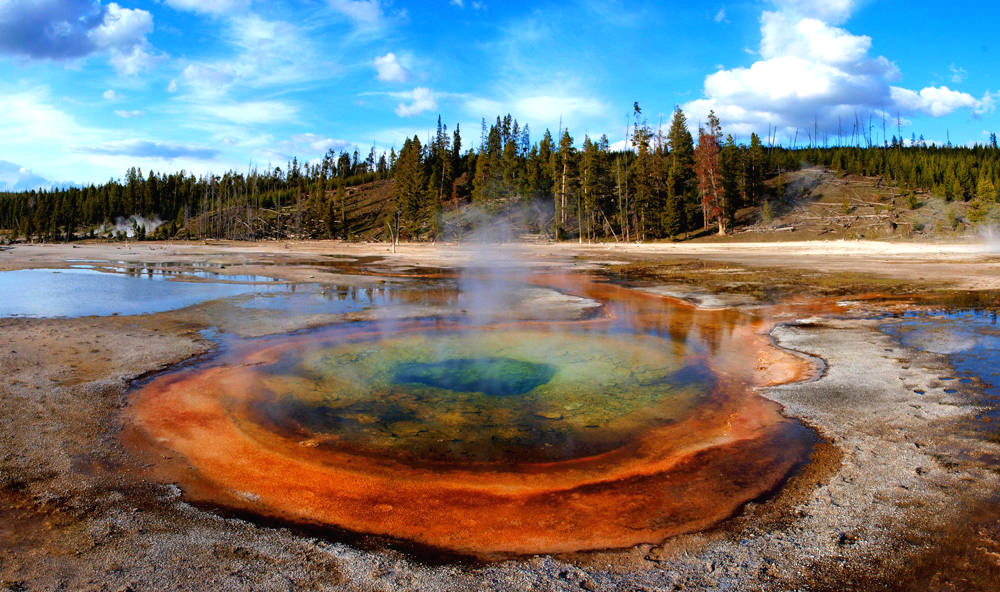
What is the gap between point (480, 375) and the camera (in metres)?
8.22

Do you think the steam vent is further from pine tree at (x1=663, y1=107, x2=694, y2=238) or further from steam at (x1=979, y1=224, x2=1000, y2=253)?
pine tree at (x1=663, y1=107, x2=694, y2=238)

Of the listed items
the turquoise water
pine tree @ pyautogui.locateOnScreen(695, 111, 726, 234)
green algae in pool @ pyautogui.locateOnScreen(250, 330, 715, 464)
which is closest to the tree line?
pine tree @ pyautogui.locateOnScreen(695, 111, 726, 234)

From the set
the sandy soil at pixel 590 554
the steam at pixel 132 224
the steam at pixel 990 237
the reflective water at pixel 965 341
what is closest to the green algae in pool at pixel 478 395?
the sandy soil at pixel 590 554

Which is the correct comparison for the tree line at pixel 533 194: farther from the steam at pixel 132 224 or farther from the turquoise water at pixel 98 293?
the turquoise water at pixel 98 293

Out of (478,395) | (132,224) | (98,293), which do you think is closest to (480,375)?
(478,395)

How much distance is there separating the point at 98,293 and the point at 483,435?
1641 cm

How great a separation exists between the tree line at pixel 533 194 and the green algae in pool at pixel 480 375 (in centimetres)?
4297

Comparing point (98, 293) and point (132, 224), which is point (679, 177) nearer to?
point (98, 293)

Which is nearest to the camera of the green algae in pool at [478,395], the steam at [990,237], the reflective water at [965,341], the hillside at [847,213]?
the green algae in pool at [478,395]

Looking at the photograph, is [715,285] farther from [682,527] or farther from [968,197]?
[968,197]

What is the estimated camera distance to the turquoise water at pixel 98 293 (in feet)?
43.7

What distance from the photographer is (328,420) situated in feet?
20.5

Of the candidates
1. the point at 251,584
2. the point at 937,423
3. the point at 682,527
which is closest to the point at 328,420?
the point at 251,584

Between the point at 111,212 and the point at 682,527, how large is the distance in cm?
11697
